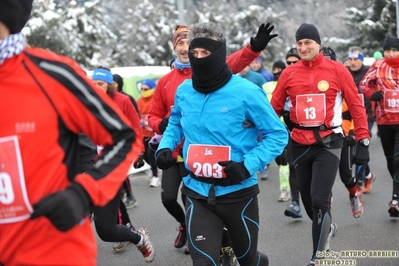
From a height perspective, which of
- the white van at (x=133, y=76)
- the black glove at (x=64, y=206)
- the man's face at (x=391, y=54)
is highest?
the black glove at (x=64, y=206)

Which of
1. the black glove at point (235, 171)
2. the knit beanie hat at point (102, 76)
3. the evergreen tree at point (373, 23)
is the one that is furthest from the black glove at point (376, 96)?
the evergreen tree at point (373, 23)

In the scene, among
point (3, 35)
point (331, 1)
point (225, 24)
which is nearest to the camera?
point (3, 35)

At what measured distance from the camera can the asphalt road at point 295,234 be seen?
21.9 feet

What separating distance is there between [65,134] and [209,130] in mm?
1765

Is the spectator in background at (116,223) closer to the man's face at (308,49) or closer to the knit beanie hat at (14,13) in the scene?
the man's face at (308,49)

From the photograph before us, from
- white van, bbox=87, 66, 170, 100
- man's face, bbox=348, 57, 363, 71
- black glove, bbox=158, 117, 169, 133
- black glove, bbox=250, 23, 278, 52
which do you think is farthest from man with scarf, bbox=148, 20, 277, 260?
white van, bbox=87, 66, 170, 100

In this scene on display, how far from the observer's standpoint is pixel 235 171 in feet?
14.0

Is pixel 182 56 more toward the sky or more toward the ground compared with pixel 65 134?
more toward the ground

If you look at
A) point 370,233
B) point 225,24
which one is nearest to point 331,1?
point 225,24

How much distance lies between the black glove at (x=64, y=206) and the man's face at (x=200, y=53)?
2.05m

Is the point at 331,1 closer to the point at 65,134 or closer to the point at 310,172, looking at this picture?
the point at 310,172

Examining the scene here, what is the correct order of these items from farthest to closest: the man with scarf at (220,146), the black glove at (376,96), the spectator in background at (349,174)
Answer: the black glove at (376,96)
the spectator in background at (349,174)
the man with scarf at (220,146)

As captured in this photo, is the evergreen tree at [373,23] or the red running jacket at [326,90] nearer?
the red running jacket at [326,90]

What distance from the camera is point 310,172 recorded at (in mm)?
6211
